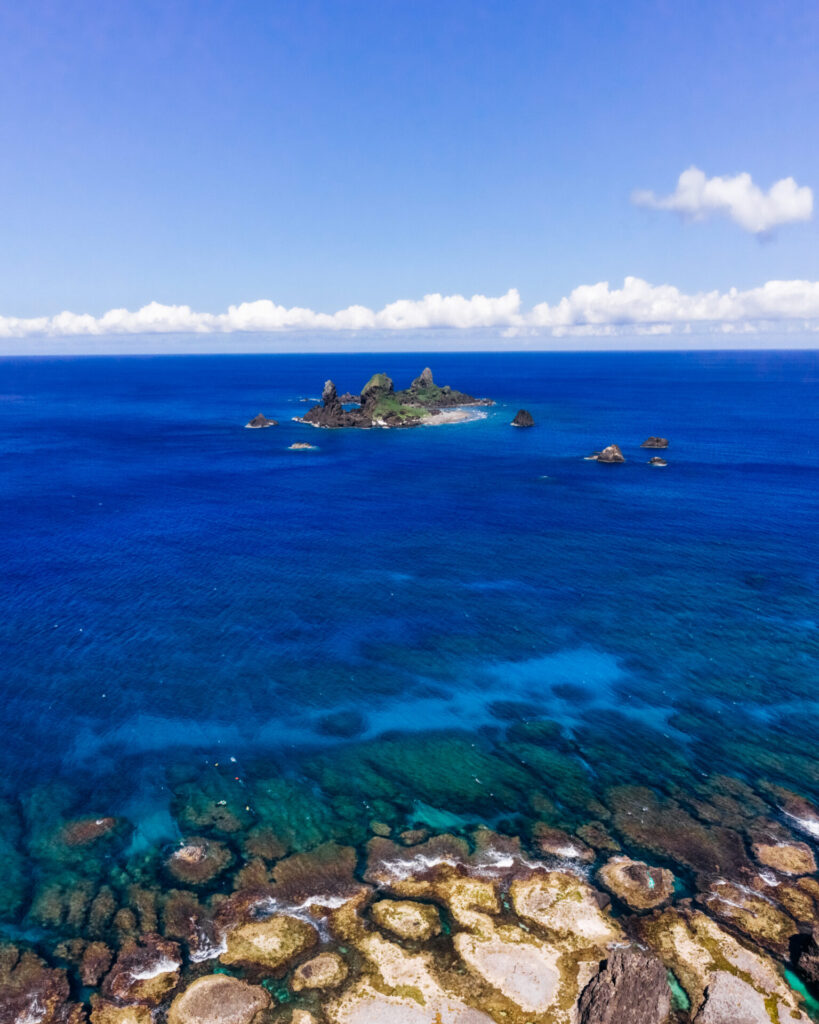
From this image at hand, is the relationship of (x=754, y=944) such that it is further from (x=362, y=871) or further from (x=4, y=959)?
(x=4, y=959)

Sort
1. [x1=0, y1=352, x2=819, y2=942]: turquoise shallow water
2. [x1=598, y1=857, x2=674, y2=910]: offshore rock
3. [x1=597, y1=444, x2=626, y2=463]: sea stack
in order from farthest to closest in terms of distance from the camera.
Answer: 1. [x1=597, y1=444, x2=626, y2=463]: sea stack
2. [x1=0, y1=352, x2=819, y2=942]: turquoise shallow water
3. [x1=598, y1=857, x2=674, y2=910]: offshore rock

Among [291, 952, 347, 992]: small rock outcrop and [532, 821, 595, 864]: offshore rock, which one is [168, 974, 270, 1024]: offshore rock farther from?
[532, 821, 595, 864]: offshore rock

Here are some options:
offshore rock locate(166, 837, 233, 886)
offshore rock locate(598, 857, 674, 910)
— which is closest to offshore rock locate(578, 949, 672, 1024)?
offshore rock locate(598, 857, 674, 910)

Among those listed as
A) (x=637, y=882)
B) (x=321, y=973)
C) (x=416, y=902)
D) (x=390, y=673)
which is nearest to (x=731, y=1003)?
(x=637, y=882)

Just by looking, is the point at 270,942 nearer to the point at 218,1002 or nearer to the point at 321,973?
the point at 321,973

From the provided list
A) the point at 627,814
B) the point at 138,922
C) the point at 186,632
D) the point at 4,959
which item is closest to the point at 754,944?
the point at 627,814

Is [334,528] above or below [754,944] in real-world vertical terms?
above

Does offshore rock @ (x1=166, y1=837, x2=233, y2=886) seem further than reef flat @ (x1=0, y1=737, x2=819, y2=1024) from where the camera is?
Yes
